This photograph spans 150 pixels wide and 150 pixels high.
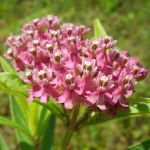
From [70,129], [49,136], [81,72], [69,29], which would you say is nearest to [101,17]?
[49,136]

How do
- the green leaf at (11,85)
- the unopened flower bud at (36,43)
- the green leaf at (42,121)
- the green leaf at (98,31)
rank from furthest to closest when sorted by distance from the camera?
the green leaf at (42,121)
the green leaf at (98,31)
the unopened flower bud at (36,43)
the green leaf at (11,85)

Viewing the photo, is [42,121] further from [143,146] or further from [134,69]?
[134,69]

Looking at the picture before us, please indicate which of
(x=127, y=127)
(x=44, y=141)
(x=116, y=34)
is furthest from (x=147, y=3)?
(x=44, y=141)

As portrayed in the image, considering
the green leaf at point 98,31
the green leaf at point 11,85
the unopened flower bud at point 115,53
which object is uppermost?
the green leaf at point 98,31

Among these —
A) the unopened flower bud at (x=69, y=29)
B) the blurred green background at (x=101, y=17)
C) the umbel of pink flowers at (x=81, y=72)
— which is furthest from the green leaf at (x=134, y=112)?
the blurred green background at (x=101, y=17)

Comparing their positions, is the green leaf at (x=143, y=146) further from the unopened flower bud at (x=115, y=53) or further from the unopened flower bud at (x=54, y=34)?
the unopened flower bud at (x=54, y=34)

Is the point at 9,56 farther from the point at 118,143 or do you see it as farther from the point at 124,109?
the point at 118,143

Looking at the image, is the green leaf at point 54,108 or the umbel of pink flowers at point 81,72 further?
the green leaf at point 54,108
